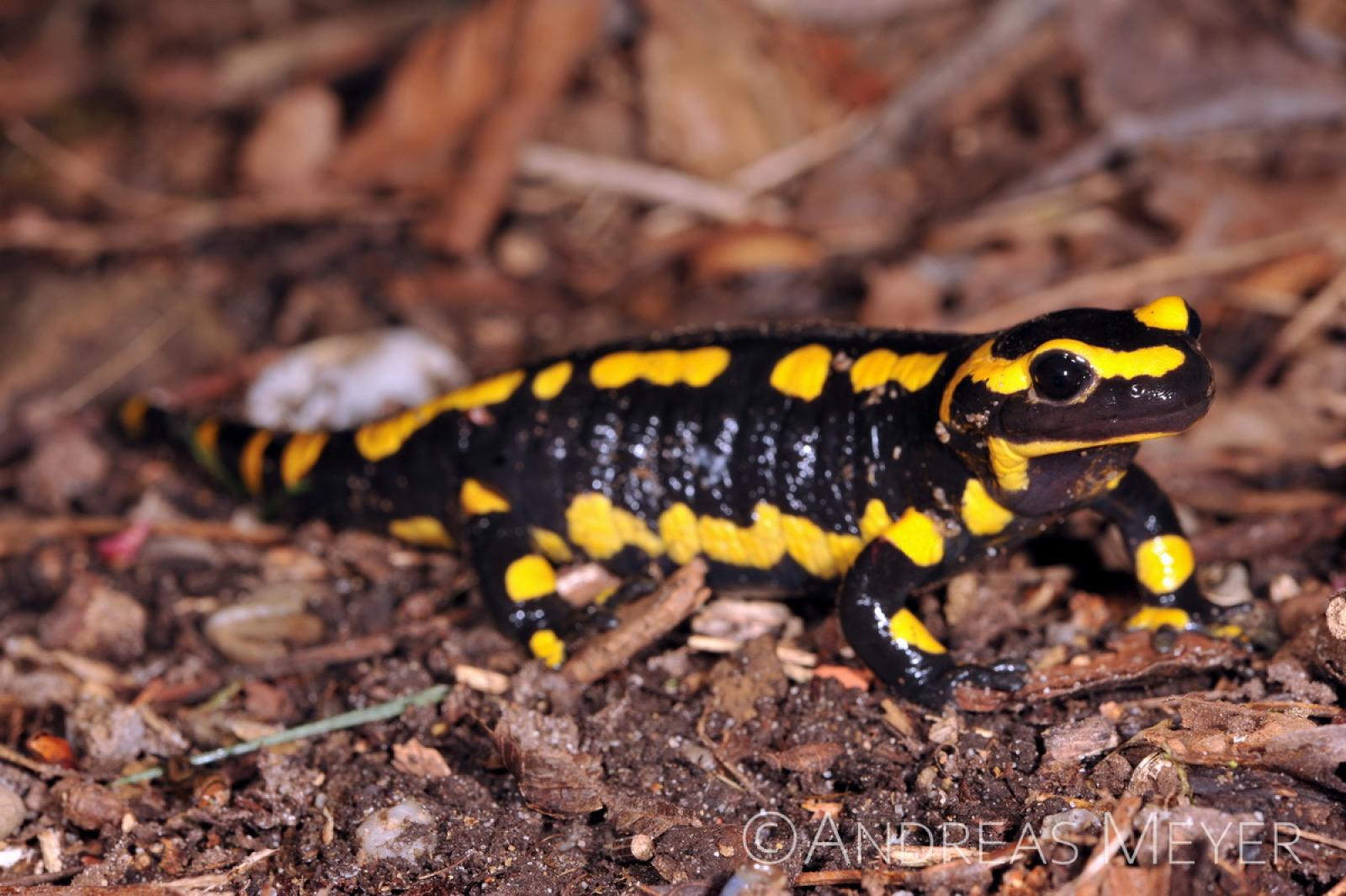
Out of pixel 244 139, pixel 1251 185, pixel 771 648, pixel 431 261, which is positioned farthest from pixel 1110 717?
pixel 244 139

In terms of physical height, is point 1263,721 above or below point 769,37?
below

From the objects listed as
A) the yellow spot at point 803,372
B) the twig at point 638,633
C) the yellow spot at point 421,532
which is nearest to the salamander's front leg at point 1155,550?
the yellow spot at point 803,372

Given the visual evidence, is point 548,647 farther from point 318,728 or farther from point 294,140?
point 294,140

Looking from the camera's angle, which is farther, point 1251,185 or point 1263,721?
point 1251,185

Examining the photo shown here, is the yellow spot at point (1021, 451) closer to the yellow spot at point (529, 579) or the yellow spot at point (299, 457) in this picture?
the yellow spot at point (529, 579)

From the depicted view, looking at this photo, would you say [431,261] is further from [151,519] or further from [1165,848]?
[1165,848]

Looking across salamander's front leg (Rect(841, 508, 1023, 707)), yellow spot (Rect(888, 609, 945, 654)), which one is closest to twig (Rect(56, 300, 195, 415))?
salamander's front leg (Rect(841, 508, 1023, 707))

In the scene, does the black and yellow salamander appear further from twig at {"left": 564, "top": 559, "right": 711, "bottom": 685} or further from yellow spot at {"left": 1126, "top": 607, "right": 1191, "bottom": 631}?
twig at {"left": 564, "top": 559, "right": 711, "bottom": 685}
